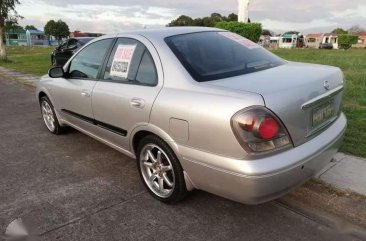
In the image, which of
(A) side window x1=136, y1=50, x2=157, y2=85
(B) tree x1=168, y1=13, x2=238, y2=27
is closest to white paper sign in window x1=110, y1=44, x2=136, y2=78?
(A) side window x1=136, y1=50, x2=157, y2=85

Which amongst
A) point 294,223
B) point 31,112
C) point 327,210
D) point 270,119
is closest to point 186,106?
point 270,119

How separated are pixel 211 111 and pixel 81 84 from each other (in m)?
2.23

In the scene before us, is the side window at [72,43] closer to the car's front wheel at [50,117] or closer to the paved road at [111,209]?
the car's front wheel at [50,117]

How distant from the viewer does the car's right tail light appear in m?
2.51

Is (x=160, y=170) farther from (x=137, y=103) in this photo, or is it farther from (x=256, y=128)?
(x=256, y=128)

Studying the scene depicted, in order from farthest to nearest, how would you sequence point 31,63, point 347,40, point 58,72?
1. point 347,40
2. point 31,63
3. point 58,72

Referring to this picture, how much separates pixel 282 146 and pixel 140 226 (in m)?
1.37

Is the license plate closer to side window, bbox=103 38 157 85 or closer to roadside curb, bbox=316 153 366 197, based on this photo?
roadside curb, bbox=316 153 366 197

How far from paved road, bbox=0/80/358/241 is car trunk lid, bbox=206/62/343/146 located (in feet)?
2.71

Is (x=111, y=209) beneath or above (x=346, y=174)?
beneath

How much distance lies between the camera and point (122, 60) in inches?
148

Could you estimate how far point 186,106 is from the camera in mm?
2852

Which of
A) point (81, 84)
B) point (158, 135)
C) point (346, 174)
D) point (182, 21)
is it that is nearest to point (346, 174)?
point (346, 174)

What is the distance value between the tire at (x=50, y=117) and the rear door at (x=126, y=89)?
5.34 ft
